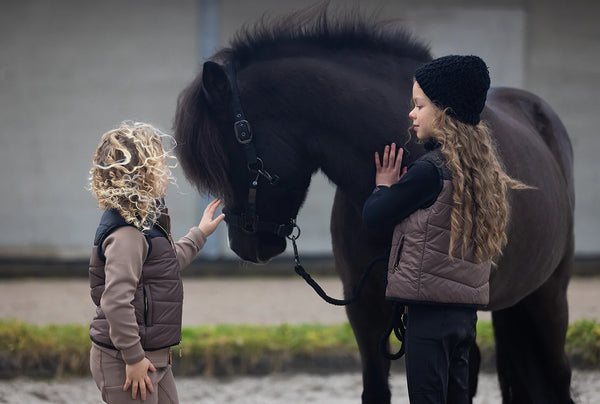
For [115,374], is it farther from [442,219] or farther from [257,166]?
[442,219]

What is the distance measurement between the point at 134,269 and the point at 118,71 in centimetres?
521

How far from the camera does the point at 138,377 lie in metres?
2.03

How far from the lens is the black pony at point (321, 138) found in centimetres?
229

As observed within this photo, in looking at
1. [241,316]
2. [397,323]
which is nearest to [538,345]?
[397,323]

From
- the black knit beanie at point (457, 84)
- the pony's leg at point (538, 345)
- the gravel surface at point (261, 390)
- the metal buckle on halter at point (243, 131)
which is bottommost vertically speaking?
the gravel surface at point (261, 390)

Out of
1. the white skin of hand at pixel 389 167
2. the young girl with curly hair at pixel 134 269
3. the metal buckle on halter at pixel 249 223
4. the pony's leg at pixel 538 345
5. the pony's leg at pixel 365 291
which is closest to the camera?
the young girl with curly hair at pixel 134 269

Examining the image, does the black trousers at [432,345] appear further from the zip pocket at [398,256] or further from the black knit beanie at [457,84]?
the black knit beanie at [457,84]

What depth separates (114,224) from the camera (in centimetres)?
206

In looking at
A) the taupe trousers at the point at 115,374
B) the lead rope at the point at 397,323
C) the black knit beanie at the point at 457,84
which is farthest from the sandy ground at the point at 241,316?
the black knit beanie at the point at 457,84

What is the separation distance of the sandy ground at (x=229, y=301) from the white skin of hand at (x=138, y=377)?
305cm

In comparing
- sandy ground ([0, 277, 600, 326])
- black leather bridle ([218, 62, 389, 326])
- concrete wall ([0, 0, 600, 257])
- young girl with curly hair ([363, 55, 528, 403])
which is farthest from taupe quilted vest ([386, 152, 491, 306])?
concrete wall ([0, 0, 600, 257])

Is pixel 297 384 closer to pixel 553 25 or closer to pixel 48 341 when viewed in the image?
pixel 48 341

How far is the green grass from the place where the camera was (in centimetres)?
398

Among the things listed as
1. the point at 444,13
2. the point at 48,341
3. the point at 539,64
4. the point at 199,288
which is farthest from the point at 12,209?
the point at 539,64
